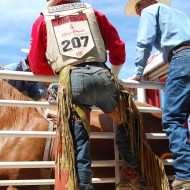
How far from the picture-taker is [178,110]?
297cm

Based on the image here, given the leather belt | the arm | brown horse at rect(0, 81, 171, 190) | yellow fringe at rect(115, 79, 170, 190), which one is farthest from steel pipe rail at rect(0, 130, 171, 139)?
the leather belt

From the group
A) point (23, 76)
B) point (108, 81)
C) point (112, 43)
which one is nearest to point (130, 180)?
point (108, 81)

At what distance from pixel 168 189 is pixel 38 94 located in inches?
90.9

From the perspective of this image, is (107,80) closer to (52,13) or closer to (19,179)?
(52,13)

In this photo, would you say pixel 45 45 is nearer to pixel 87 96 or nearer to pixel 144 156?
pixel 87 96

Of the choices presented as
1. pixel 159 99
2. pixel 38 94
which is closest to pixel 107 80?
pixel 38 94

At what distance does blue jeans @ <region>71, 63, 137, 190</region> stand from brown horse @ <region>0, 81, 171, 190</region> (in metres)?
0.68

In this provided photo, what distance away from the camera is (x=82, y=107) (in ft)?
9.18

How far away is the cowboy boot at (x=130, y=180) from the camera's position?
301cm

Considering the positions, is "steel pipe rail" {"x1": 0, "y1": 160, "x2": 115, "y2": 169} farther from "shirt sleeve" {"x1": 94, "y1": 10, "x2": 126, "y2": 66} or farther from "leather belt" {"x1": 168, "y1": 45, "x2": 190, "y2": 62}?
"leather belt" {"x1": 168, "y1": 45, "x2": 190, "y2": 62}

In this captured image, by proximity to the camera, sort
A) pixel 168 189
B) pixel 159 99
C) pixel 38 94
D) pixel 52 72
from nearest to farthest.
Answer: pixel 168 189, pixel 52 72, pixel 38 94, pixel 159 99

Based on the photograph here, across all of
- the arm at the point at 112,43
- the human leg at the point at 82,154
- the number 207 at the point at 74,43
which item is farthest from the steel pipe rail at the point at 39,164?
the number 207 at the point at 74,43

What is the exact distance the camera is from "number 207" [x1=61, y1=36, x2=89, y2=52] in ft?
9.35

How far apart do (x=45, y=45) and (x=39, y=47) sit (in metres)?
0.05
